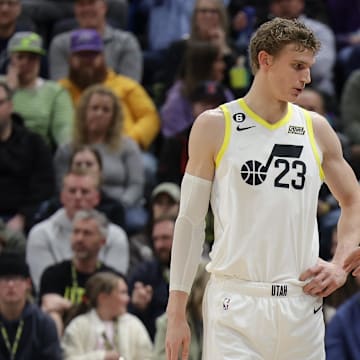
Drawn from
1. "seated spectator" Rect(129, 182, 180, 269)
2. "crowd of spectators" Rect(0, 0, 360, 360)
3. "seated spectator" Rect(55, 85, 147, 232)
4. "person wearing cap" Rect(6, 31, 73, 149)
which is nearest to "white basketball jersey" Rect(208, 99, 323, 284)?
"crowd of spectators" Rect(0, 0, 360, 360)

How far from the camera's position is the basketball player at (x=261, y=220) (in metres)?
5.62

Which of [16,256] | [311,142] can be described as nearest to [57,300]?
[16,256]

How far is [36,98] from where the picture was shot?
1175 centimetres

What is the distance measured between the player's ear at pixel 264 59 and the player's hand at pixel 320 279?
0.96 m

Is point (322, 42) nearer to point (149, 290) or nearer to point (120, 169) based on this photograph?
point (120, 169)

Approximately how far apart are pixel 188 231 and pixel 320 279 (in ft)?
2.17

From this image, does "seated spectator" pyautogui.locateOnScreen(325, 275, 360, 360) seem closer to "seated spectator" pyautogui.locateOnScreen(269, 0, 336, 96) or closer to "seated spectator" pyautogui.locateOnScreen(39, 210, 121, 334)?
"seated spectator" pyautogui.locateOnScreen(39, 210, 121, 334)

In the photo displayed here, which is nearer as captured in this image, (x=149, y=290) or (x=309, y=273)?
(x=309, y=273)

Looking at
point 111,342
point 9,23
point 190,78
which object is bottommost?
point 111,342

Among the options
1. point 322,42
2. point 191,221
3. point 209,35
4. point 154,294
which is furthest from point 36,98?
point 191,221

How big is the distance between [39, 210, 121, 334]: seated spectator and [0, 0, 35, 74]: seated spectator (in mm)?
3026

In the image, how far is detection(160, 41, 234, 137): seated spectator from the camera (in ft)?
39.0

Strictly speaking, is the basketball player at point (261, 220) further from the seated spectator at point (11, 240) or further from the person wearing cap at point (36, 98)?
the person wearing cap at point (36, 98)

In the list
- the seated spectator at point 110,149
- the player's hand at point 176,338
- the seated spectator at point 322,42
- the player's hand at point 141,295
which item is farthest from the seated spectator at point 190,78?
the player's hand at point 176,338
